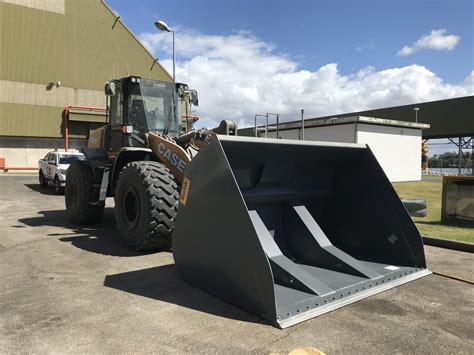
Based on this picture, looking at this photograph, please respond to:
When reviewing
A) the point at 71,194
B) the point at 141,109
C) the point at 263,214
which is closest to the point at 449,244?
the point at 263,214

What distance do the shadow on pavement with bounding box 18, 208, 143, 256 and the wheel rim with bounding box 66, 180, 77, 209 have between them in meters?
0.42

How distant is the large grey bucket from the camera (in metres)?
3.81

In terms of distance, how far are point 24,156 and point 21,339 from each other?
28830mm

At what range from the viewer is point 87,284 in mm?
4770

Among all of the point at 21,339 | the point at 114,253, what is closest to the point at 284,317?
the point at 21,339

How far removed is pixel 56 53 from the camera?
93.7 ft

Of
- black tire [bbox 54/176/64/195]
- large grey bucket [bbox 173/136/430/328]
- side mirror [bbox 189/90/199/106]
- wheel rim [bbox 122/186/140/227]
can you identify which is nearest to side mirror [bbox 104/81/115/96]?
side mirror [bbox 189/90/199/106]

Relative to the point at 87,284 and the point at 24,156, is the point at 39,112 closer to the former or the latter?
the point at 24,156

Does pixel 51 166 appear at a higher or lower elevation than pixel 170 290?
higher

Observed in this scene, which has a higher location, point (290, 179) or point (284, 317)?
point (290, 179)

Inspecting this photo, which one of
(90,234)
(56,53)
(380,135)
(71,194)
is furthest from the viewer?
(56,53)

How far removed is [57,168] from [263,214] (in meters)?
12.9

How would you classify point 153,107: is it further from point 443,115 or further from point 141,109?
point 443,115

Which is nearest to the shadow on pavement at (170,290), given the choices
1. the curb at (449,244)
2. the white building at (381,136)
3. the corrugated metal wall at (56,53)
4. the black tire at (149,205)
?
the black tire at (149,205)
